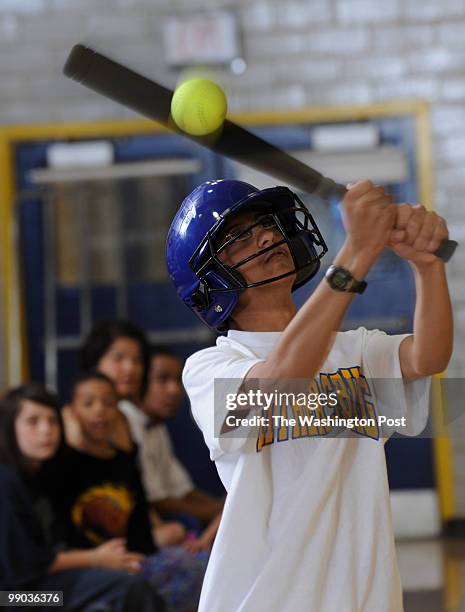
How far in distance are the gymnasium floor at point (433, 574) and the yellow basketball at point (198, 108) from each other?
1504 mm

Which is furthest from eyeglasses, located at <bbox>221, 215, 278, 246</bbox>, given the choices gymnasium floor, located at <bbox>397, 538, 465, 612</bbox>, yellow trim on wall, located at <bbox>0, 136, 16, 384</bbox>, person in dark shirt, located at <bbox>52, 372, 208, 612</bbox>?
yellow trim on wall, located at <bbox>0, 136, 16, 384</bbox>

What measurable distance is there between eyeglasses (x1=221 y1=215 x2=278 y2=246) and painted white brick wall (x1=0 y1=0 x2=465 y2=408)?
3142 millimetres

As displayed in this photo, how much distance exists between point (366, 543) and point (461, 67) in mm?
3478

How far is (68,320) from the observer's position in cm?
411

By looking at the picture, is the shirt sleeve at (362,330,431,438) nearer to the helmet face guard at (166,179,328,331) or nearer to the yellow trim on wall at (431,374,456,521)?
the helmet face guard at (166,179,328,331)

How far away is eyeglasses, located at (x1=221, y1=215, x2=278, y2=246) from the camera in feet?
3.86

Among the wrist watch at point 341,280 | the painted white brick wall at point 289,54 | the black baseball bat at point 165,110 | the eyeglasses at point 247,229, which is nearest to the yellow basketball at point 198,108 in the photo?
the black baseball bat at point 165,110

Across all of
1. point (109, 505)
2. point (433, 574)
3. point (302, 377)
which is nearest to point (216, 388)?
point (302, 377)

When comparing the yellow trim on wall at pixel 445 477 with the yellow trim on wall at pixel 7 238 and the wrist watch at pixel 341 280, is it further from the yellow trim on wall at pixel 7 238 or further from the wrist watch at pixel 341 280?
the wrist watch at pixel 341 280

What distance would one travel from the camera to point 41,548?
8.18 feet

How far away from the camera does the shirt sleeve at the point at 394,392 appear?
1179 millimetres

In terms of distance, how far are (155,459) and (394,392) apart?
2.26 meters

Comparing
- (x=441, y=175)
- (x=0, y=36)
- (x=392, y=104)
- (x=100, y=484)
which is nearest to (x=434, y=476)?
(x=441, y=175)

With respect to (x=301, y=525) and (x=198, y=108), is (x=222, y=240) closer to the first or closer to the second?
(x=198, y=108)
